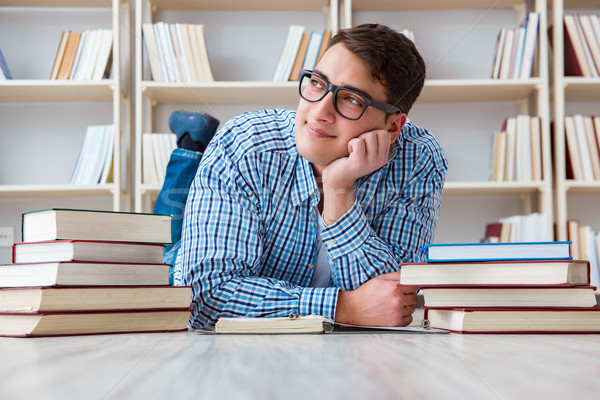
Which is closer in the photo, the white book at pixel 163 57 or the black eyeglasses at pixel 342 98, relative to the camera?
the black eyeglasses at pixel 342 98

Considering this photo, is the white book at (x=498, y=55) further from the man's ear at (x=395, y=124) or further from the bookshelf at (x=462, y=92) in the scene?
the man's ear at (x=395, y=124)

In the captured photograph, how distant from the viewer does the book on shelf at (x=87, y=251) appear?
2.78 feet

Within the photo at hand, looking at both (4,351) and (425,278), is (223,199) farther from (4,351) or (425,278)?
(4,351)

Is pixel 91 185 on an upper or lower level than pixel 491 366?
upper

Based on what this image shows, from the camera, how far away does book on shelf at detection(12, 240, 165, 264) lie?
Result: 0.85 m

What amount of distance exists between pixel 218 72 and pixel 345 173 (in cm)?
174

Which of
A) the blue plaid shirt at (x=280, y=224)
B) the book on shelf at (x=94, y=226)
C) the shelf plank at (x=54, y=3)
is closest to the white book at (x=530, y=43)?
the blue plaid shirt at (x=280, y=224)

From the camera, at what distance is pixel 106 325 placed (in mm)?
844

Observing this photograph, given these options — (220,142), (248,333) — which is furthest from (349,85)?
(248,333)

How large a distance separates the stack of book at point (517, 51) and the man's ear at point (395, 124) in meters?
1.29

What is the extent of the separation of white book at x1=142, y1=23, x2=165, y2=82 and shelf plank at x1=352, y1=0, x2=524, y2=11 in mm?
907

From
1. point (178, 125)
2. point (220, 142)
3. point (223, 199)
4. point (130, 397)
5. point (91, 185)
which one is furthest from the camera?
point (91, 185)

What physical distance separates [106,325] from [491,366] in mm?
538

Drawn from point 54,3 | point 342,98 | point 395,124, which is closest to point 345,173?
point 342,98
